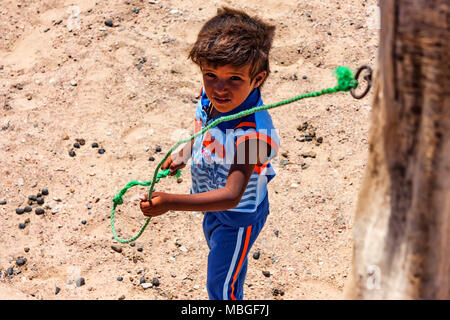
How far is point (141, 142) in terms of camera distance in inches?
168

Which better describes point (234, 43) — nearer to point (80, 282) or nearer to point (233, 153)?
point (233, 153)

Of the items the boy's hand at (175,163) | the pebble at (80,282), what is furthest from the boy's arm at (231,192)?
the pebble at (80,282)

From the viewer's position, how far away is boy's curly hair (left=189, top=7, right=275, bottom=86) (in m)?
2.34

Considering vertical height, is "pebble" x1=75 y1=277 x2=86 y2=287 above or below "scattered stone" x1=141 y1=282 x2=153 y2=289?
above

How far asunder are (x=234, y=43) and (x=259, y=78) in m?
0.23

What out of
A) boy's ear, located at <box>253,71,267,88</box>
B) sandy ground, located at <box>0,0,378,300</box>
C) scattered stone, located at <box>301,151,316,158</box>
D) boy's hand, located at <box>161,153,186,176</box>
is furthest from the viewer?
scattered stone, located at <box>301,151,316,158</box>

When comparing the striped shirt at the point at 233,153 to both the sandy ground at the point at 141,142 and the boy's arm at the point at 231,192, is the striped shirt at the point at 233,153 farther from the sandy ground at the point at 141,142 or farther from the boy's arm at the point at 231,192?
the sandy ground at the point at 141,142

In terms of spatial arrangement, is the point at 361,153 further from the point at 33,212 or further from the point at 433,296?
the point at 433,296

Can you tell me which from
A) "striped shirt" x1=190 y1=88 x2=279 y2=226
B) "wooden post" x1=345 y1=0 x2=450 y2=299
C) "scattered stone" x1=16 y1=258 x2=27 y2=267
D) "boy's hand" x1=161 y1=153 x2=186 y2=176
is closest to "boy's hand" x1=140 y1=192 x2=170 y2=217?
"striped shirt" x1=190 y1=88 x2=279 y2=226

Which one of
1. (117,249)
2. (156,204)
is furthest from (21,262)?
(156,204)

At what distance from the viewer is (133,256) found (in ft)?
11.7

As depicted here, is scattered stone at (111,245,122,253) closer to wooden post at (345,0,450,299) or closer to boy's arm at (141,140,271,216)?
boy's arm at (141,140,271,216)

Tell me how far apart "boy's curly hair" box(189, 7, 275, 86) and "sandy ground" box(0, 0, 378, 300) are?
1.38 meters

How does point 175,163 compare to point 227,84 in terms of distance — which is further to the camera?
point 175,163
